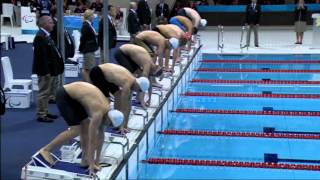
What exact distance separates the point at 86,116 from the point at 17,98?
343 centimetres

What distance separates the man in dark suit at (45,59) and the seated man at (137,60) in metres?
0.86

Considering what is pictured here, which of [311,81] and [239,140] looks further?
[311,81]

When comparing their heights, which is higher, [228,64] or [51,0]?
[51,0]

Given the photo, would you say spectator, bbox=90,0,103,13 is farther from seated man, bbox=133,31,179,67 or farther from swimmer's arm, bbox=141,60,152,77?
swimmer's arm, bbox=141,60,152,77

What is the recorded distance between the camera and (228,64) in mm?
13422

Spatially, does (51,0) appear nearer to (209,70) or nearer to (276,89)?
(209,70)

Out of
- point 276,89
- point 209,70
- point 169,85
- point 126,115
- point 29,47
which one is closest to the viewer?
point 126,115

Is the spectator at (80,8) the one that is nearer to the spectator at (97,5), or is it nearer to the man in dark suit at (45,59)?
the spectator at (97,5)

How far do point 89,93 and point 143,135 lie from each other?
179 centimetres

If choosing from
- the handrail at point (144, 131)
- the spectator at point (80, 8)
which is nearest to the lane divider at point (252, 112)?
the handrail at point (144, 131)

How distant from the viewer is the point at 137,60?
282 inches

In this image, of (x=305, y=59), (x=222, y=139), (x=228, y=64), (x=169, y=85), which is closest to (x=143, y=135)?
(x=222, y=139)

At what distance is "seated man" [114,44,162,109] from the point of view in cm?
697

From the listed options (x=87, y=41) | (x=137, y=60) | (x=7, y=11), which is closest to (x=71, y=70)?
(x=87, y=41)
